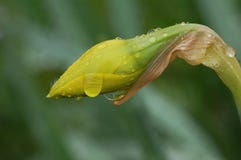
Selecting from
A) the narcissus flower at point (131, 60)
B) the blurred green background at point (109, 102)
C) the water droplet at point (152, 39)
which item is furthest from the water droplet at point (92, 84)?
the blurred green background at point (109, 102)

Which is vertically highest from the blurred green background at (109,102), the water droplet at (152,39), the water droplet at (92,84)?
the water droplet at (152,39)

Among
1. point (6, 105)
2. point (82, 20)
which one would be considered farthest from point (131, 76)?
point (6, 105)

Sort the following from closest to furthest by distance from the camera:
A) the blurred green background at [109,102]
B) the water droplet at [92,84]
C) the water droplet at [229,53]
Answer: the water droplet at [92,84] → the water droplet at [229,53] → the blurred green background at [109,102]

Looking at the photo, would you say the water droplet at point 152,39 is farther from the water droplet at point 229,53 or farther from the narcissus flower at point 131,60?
the water droplet at point 229,53

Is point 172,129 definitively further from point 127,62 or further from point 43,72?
point 127,62

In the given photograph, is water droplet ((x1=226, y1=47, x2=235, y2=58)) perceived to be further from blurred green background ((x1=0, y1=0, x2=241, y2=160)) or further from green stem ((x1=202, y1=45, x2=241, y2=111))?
blurred green background ((x1=0, y1=0, x2=241, y2=160))

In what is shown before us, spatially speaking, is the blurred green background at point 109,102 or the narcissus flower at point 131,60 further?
the blurred green background at point 109,102

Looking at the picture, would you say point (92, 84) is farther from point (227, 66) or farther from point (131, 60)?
point (227, 66)

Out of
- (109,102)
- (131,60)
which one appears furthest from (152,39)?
(109,102)
